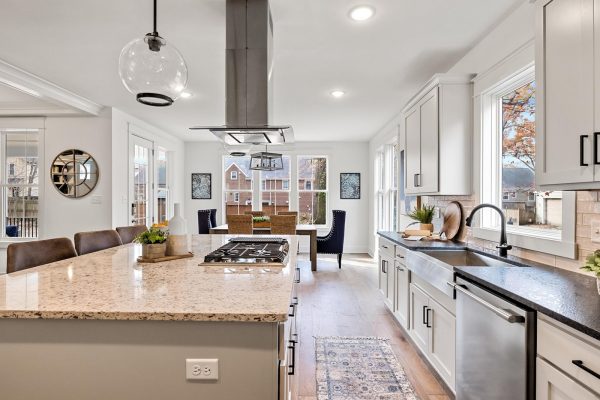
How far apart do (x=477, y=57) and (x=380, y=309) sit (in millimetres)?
2679

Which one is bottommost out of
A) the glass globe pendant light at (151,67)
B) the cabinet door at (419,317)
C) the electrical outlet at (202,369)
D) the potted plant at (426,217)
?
the cabinet door at (419,317)

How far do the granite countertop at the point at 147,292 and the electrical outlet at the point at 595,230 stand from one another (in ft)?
4.79

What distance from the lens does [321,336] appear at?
10.3ft

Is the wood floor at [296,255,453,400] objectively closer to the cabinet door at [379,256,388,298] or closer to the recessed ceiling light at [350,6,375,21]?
the cabinet door at [379,256,388,298]

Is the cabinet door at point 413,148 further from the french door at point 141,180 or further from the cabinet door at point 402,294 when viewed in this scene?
the french door at point 141,180

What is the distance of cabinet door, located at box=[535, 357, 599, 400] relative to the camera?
106 centimetres

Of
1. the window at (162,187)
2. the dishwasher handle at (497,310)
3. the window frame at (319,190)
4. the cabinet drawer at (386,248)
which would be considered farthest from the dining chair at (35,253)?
the window frame at (319,190)

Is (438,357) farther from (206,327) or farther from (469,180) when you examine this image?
(206,327)

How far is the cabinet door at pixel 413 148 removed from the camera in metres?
3.46

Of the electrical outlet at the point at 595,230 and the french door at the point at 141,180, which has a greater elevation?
the french door at the point at 141,180

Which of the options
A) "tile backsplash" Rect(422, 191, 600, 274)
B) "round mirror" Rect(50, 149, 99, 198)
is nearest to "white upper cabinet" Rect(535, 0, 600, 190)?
"tile backsplash" Rect(422, 191, 600, 274)

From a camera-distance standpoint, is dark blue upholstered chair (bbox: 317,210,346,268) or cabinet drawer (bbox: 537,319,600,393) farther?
dark blue upholstered chair (bbox: 317,210,346,268)

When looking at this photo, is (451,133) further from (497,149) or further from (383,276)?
(383,276)

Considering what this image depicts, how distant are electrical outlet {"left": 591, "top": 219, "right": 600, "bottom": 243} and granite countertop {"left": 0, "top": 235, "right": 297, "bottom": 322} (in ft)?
4.79
